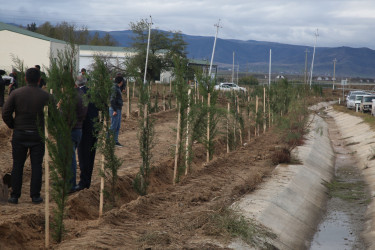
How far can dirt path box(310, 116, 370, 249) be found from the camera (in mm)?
11359

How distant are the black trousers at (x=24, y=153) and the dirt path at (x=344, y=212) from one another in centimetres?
575

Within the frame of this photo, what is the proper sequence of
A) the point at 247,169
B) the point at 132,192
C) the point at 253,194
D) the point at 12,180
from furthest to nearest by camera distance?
1. the point at 247,169
2. the point at 253,194
3. the point at 132,192
4. the point at 12,180

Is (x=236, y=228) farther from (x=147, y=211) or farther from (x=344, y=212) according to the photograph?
(x=344, y=212)

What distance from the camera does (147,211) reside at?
9.10 metres

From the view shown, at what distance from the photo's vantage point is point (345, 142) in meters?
28.2

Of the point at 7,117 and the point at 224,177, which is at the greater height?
the point at 7,117

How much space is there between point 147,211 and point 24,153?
2.23 meters

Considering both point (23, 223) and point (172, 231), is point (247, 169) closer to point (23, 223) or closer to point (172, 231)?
point (172, 231)

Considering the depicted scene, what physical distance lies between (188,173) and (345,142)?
57.5 feet

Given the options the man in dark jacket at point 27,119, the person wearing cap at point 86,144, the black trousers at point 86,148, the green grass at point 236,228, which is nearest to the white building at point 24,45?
the person wearing cap at point 86,144

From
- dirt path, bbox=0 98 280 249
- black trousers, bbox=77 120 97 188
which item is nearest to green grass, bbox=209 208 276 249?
dirt path, bbox=0 98 280 249

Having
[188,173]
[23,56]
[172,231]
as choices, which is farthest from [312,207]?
[23,56]

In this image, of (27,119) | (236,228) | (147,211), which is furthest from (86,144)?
(236,228)

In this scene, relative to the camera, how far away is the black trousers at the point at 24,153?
8445 mm
